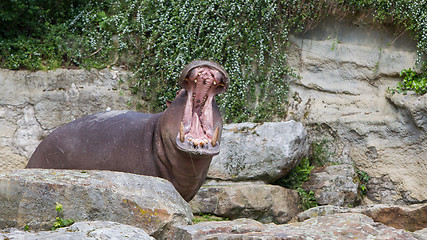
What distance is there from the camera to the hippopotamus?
4684 millimetres

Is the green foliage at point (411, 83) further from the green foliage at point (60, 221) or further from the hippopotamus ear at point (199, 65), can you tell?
the green foliage at point (60, 221)

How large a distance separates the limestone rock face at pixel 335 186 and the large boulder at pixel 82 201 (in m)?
4.75

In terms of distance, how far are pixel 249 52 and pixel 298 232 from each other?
21.0ft

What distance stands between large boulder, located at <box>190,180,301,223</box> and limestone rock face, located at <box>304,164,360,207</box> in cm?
57

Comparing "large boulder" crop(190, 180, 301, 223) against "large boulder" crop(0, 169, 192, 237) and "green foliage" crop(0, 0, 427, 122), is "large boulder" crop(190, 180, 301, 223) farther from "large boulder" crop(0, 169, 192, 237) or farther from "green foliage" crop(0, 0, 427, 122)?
"large boulder" crop(0, 169, 192, 237)

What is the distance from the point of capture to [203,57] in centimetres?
900

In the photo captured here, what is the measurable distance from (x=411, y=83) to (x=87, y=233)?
22.9 ft

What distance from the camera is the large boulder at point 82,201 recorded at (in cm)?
275

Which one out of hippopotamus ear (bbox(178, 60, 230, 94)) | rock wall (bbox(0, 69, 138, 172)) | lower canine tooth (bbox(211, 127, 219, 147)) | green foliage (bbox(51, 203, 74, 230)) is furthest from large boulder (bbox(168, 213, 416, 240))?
rock wall (bbox(0, 69, 138, 172))

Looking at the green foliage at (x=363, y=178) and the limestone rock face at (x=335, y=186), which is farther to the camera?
the green foliage at (x=363, y=178)

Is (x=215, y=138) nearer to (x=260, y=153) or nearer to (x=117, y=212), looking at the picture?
(x=117, y=212)

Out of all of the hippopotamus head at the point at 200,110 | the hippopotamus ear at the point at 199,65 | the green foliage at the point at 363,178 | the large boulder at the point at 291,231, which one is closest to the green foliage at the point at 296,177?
the green foliage at the point at 363,178

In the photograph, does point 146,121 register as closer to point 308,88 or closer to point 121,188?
point 121,188

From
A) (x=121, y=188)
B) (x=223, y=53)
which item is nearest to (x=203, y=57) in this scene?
(x=223, y=53)
